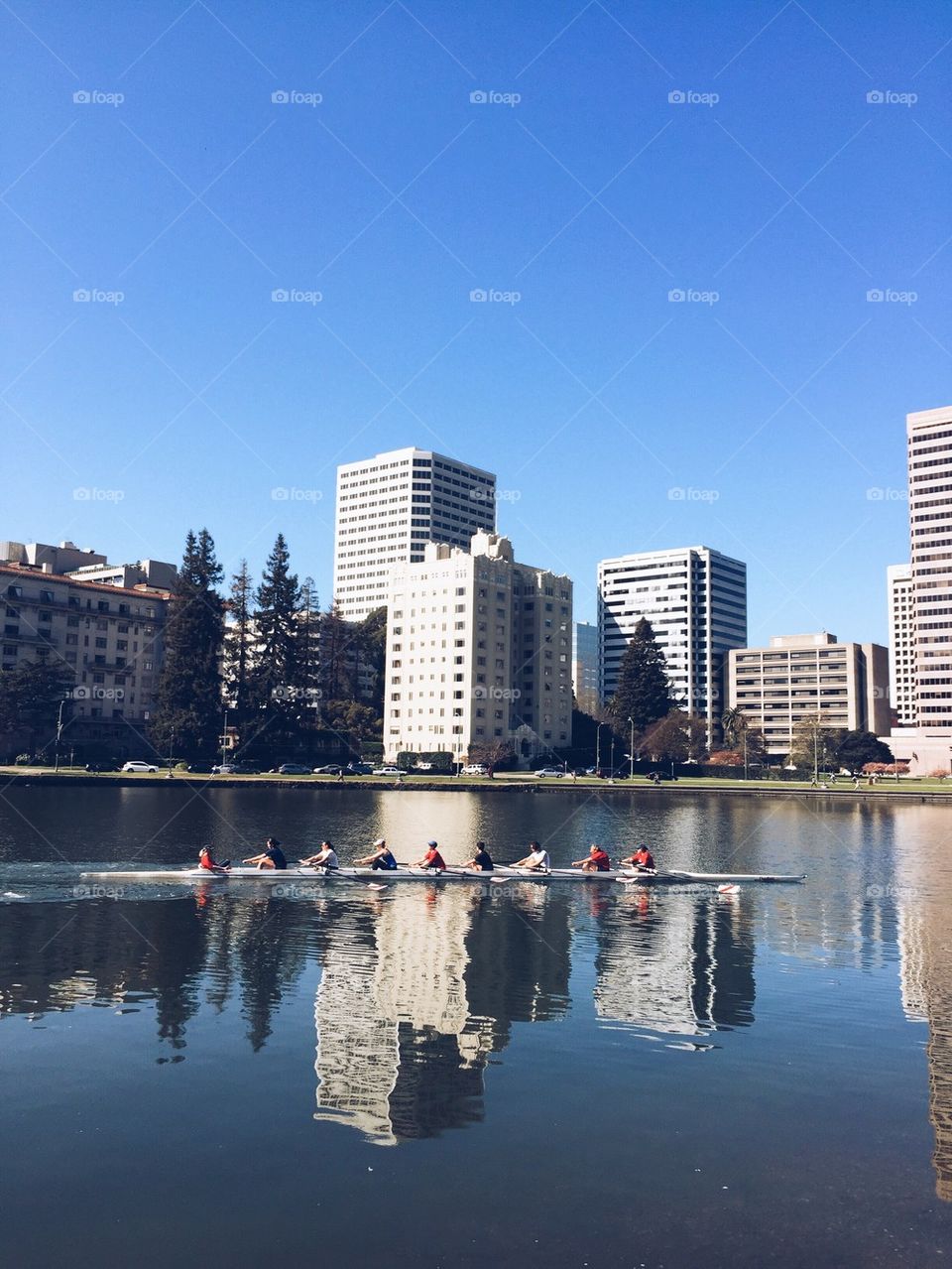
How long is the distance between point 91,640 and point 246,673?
33.2m

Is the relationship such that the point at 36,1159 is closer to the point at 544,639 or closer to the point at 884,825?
the point at 884,825

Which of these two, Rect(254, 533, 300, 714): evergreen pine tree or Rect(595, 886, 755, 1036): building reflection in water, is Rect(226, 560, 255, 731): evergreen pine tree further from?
Rect(595, 886, 755, 1036): building reflection in water

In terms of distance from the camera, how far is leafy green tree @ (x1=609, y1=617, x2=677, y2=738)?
17550cm

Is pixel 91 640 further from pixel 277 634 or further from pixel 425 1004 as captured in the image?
pixel 425 1004

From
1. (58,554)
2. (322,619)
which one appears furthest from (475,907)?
(58,554)

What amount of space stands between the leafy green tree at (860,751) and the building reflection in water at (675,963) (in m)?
147

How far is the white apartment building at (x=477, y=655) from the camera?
178750 millimetres

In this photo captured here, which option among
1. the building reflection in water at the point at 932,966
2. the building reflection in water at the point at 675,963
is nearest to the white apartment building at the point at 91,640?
the building reflection in water at the point at 932,966

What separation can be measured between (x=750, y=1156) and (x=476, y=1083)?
16.4 ft

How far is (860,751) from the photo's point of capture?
180 meters

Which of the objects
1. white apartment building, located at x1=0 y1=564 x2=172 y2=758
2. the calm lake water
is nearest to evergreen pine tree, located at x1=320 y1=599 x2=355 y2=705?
white apartment building, located at x1=0 y1=564 x2=172 y2=758

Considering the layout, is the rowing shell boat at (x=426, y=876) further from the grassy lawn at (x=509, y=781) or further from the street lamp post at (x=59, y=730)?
the street lamp post at (x=59, y=730)

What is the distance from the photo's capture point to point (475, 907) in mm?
37844

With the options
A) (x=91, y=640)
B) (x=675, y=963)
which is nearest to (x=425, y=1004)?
(x=675, y=963)
